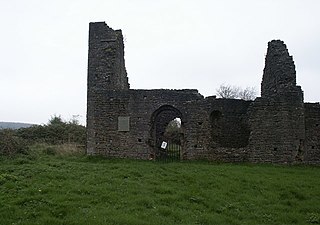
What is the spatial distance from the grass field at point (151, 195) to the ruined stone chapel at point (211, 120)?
3286mm

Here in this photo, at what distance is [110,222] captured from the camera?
29.2 feet

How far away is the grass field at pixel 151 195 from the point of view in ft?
31.2

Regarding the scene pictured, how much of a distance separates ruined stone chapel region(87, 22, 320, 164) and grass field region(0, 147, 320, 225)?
129 inches

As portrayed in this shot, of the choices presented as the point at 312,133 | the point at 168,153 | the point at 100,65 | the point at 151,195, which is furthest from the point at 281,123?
the point at 151,195

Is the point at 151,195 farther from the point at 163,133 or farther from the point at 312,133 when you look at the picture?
the point at 163,133

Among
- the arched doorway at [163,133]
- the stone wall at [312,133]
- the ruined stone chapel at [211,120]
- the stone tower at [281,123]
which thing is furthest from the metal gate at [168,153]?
the stone wall at [312,133]

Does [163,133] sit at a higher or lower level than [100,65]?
lower

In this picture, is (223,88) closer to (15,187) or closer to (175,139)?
(175,139)

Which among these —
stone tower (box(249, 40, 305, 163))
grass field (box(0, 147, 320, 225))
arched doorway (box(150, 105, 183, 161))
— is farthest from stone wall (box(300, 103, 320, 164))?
arched doorway (box(150, 105, 183, 161))

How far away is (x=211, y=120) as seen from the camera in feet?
67.5

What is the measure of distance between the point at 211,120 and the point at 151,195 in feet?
31.9

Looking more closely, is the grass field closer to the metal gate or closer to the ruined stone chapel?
the ruined stone chapel

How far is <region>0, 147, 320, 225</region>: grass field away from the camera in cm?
952

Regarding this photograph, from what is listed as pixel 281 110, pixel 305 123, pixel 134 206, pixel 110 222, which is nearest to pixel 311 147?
pixel 305 123
